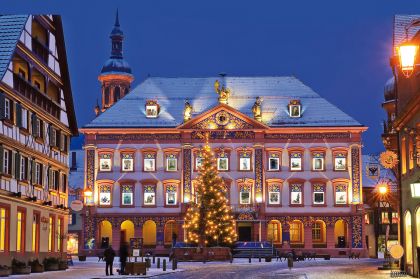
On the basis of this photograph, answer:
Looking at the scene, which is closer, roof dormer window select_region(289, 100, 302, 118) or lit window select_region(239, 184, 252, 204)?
lit window select_region(239, 184, 252, 204)

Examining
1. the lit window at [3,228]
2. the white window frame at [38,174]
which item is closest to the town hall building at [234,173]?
the white window frame at [38,174]

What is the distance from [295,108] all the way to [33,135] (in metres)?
49.4

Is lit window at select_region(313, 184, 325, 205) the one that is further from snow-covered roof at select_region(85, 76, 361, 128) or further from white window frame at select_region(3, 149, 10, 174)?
white window frame at select_region(3, 149, 10, 174)

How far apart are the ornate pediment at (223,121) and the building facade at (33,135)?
35.1 meters

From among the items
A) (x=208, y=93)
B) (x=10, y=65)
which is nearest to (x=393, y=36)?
(x=10, y=65)

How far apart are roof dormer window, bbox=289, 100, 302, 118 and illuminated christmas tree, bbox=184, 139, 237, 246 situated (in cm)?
2052

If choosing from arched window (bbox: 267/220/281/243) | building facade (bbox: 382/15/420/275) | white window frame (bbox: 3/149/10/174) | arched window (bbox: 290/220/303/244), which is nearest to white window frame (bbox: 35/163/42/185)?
white window frame (bbox: 3/149/10/174)

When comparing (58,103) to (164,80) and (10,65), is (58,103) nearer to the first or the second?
(10,65)

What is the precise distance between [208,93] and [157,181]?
38.5 ft

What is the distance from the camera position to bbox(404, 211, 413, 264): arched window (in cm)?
3759

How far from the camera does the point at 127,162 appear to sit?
293 ft

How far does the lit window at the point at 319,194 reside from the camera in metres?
88.4

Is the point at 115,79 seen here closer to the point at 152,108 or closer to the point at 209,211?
the point at 152,108

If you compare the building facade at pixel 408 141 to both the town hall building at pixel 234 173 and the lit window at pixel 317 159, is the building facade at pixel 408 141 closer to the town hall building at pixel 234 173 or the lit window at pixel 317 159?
the town hall building at pixel 234 173
